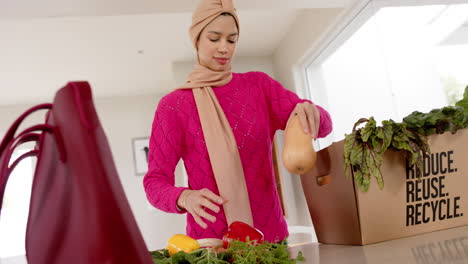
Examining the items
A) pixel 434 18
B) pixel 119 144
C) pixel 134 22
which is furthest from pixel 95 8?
pixel 119 144

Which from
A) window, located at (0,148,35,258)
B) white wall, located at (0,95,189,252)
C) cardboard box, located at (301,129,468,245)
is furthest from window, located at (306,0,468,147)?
window, located at (0,148,35,258)

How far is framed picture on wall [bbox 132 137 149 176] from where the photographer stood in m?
6.55

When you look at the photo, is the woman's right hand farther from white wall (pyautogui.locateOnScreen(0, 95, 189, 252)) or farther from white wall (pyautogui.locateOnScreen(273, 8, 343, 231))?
white wall (pyautogui.locateOnScreen(0, 95, 189, 252))

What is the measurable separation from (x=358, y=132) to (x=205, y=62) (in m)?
0.59

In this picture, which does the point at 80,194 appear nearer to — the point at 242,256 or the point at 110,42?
the point at 242,256

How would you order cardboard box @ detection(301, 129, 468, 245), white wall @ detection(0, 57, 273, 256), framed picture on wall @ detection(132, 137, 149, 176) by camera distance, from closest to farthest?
cardboard box @ detection(301, 129, 468, 245), white wall @ detection(0, 57, 273, 256), framed picture on wall @ detection(132, 137, 149, 176)

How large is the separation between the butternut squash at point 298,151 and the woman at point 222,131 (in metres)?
0.19

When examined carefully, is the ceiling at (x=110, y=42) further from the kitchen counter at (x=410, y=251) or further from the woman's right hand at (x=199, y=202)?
the kitchen counter at (x=410, y=251)

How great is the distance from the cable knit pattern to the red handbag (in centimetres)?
70

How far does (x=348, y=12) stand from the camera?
11.5 feet

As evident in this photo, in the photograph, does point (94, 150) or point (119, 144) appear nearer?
point (94, 150)

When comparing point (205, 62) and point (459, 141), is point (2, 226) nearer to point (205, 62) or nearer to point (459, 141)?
point (205, 62)

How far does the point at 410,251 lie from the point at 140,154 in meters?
6.28

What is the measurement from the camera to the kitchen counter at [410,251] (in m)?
0.52
